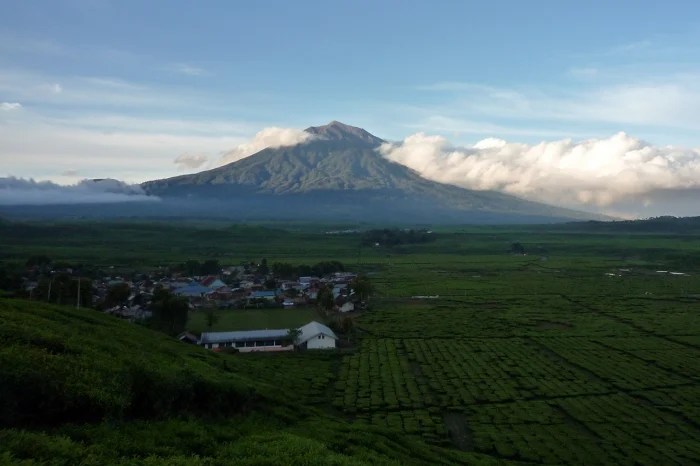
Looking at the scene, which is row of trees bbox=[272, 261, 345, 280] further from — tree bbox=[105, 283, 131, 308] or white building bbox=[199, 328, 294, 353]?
white building bbox=[199, 328, 294, 353]

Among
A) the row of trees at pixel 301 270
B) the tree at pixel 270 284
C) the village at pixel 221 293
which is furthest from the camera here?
the row of trees at pixel 301 270

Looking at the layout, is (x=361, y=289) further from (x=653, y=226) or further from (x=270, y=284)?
(x=653, y=226)

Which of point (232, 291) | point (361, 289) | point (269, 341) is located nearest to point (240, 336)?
point (269, 341)

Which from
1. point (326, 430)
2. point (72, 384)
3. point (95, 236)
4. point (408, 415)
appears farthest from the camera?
point (95, 236)

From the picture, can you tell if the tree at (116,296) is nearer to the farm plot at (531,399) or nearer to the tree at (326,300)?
the tree at (326,300)

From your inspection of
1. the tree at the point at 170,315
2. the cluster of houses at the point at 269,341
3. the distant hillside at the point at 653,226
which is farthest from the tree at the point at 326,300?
the distant hillside at the point at 653,226

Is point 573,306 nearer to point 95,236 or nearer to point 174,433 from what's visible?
point 174,433

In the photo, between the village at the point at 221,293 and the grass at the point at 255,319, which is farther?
the grass at the point at 255,319

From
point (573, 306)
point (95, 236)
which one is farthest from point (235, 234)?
point (573, 306)
